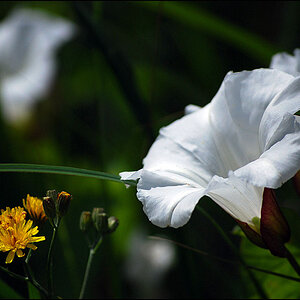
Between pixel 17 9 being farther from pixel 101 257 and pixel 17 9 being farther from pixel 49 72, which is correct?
pixel 101 257

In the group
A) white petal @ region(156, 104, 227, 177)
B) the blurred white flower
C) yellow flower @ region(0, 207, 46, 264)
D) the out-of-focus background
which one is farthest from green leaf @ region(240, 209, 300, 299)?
the blurred white flower

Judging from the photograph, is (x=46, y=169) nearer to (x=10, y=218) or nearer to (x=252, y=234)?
(x=10, y=218)

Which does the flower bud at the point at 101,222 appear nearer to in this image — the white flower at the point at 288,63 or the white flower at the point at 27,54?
the white flower at the point at 288,63

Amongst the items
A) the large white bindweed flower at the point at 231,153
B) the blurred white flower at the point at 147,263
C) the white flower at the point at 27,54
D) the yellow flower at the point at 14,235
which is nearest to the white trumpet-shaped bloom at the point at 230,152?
the large white bindweed flower at the point at 231,153

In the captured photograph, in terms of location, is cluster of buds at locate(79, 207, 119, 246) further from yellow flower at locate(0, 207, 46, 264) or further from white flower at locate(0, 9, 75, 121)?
white flower at locate(0, 9, 75, 121)

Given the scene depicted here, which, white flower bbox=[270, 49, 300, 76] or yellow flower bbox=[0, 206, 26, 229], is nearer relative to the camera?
yellow flower bbox=[0, 206, 26, 229]

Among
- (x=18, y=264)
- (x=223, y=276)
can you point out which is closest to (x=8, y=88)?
(x=18, y=264)
